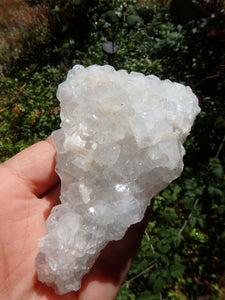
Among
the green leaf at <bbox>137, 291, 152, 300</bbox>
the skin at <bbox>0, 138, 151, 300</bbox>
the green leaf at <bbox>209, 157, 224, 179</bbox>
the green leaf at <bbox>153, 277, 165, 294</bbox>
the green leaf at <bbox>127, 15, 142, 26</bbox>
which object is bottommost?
the green leaf at <bbox>137, 291, 152, 300</bbox>

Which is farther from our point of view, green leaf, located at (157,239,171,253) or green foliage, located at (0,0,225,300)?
green foliage, located at (0,0,225,300)

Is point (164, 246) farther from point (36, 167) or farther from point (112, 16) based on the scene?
point (112, 16)

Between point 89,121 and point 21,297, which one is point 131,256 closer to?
point 21,297

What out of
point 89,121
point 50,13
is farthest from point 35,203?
point 50,13

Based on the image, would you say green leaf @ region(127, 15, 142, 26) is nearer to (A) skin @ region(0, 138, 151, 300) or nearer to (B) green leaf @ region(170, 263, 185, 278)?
(A) skin @ region(0, 138, 151, 300)

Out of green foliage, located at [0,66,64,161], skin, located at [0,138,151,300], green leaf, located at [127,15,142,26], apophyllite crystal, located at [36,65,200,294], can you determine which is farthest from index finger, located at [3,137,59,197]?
green leaf, located at [127,15,142,26]

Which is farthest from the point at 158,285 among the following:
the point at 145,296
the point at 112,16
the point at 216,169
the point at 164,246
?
the point at 112,16
